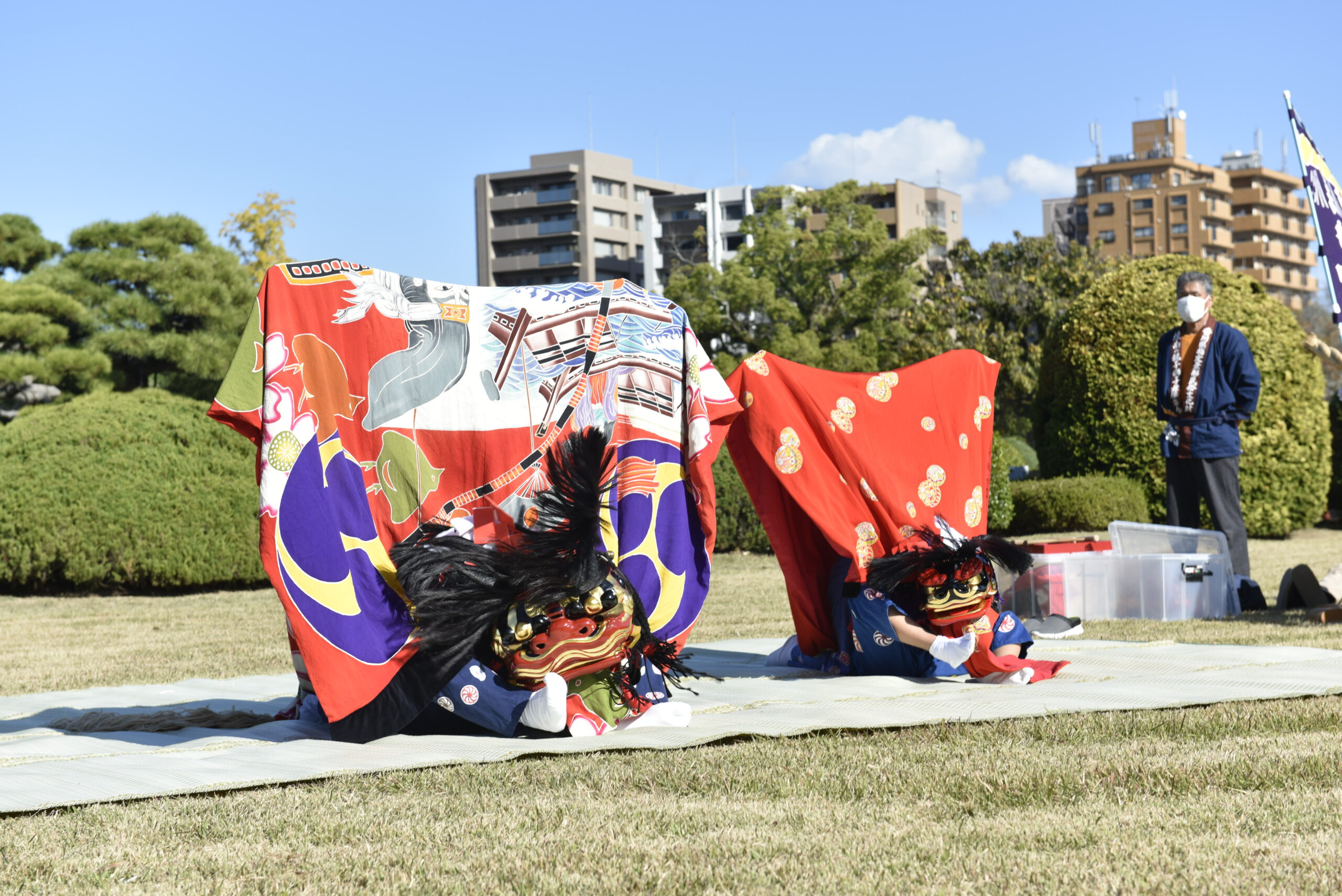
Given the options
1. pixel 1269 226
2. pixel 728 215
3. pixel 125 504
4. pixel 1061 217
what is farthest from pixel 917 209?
pixel 125 504

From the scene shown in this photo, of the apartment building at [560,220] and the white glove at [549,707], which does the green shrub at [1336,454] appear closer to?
the white glove at [549,707]

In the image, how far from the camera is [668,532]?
4973 millimetres

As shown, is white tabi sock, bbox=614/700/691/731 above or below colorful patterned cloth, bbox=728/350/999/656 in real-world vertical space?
below

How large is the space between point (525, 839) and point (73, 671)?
16.2 ft

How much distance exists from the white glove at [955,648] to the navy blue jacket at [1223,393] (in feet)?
12.1

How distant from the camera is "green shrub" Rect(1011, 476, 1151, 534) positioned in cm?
1441

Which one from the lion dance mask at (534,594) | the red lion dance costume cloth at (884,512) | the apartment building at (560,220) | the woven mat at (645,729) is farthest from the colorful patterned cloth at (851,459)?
the apartment building at (560,220)

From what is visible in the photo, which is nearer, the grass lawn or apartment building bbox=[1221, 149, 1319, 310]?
the grass lawn

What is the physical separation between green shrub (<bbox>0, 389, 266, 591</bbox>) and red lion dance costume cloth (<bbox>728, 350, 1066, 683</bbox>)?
7338 millimetres

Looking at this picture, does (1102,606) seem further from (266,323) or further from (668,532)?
(266,323)

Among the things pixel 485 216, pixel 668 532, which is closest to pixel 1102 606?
pixel 668 532

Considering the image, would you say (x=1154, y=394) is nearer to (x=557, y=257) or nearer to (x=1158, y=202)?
(x=557, y=257)

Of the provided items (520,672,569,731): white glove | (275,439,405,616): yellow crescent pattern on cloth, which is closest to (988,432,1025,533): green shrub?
(520,672,569,731): white glove

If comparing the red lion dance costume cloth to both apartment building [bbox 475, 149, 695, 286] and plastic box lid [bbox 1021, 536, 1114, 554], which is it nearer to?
plastic box lid [bbox 1021, 536, 1114, 554]
